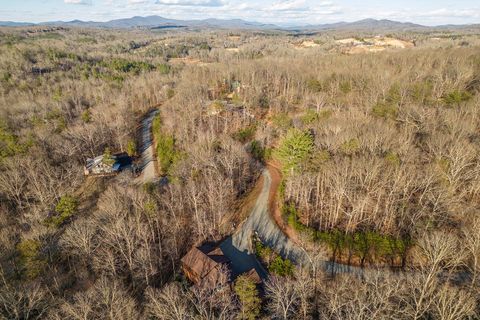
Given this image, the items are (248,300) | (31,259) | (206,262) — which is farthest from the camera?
(31,259)

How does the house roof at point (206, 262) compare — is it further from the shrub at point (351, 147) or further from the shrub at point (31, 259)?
the shrub at point (351, 147)

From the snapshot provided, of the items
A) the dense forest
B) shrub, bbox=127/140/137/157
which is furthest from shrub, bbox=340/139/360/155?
shrub, bbox=127/140/137/157

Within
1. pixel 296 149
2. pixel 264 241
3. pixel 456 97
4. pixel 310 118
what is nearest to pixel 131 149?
pixel 310 118

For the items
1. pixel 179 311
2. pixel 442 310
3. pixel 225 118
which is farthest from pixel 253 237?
pixel 225 118

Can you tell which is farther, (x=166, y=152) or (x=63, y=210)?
(x=166, y=152)

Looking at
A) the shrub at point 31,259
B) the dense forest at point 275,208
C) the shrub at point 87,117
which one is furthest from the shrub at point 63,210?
the shrub at point 87,117

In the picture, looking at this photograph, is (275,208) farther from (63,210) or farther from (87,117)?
(87,117)

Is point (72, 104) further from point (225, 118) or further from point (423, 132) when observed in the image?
point (423, 132)
